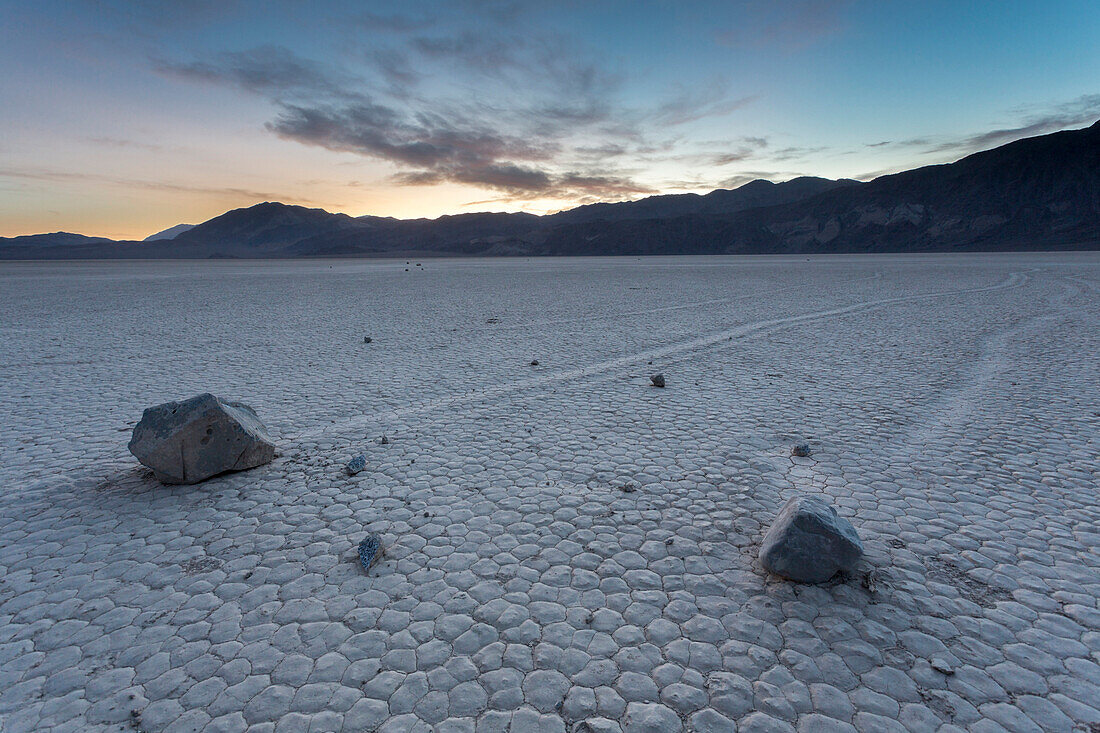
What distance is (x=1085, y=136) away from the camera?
320 ft

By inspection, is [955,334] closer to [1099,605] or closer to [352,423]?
[1099,605]

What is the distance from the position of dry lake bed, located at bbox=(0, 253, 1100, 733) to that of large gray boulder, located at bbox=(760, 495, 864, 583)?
0.35 feet

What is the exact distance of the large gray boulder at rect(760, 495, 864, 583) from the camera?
2840 mm

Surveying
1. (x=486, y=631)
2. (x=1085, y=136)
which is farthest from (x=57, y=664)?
(x=1085, y=136)

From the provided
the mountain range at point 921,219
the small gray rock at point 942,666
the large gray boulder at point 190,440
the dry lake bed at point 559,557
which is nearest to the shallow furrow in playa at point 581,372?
the dry lake bed at point 559,557

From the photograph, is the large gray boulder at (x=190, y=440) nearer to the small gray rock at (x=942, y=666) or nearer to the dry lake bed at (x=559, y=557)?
the dry lake bed at (x=559, y=557)

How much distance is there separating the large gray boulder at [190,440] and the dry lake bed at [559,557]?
0.18 m

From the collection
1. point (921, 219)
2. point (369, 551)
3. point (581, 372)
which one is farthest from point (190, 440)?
point (921, 219)

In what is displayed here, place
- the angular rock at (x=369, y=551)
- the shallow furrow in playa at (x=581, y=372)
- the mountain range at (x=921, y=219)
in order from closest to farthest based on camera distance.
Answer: the angular rock at (x=369, y=551) < the shallow furrow in playa at (x=581, y=372) < the mountain range at (x=921, y=219)

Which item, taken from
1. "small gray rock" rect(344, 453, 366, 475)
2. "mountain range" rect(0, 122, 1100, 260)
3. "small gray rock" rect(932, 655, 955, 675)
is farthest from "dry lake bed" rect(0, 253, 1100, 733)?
"mountain range" rect(0, 122, 1100, 260)

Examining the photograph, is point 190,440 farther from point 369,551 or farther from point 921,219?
point 921,219

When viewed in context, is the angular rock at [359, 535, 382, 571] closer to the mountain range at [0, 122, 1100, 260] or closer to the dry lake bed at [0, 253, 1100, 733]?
the dry lake bed at [0, 253, 1100, 733]

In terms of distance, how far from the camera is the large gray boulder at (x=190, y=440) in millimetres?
4012

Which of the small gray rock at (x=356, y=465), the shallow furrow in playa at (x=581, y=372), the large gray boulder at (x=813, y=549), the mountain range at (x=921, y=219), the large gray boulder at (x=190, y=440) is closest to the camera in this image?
the large gray boulder at (x=813, y=549)
